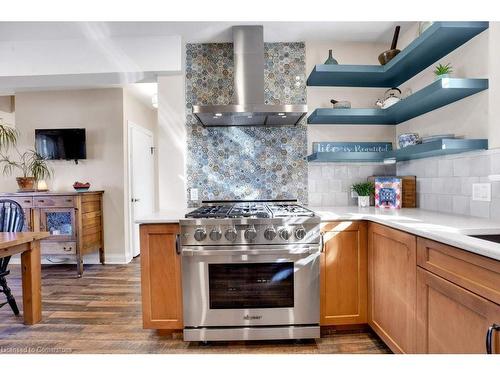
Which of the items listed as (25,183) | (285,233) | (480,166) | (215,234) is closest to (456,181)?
(480,166)

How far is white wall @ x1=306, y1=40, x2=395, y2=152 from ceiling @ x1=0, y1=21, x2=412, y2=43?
0.22ft

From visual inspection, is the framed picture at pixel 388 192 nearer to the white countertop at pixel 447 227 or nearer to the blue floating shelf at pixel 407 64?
the white countertop at pixel 447 227

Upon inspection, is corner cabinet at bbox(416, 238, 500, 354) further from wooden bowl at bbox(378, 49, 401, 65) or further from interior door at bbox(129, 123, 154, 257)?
interior door at bbox(129, 123, 154, 257)

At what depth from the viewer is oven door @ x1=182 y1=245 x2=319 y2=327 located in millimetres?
1892

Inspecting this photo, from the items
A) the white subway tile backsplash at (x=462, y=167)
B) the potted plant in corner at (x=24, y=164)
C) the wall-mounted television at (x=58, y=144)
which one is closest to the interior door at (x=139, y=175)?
the wall-mounted television at (x=58, y=144)

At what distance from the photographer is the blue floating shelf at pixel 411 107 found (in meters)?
1.66

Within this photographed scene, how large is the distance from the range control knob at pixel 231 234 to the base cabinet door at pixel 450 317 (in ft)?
3.37

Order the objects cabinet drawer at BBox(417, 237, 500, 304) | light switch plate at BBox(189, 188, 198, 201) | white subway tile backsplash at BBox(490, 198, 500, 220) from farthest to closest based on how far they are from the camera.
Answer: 1. light switch plate at BBox(189, 188, 198, 201)
2. white subway tile backsplash at BBox(490, 198, 500, 220)
3. cabinet drawer at BBox(417, 237, 500, 304)

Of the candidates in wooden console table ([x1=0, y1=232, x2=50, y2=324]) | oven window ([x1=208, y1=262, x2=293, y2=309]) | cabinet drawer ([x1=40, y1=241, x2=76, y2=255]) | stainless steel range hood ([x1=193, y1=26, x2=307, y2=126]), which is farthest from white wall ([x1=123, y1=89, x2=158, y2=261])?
oven window ([x1=208, y1=262, x2=293, y2=309])

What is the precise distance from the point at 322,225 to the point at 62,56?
9.14 ft

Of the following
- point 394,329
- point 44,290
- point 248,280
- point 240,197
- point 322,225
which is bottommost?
point 44,290
